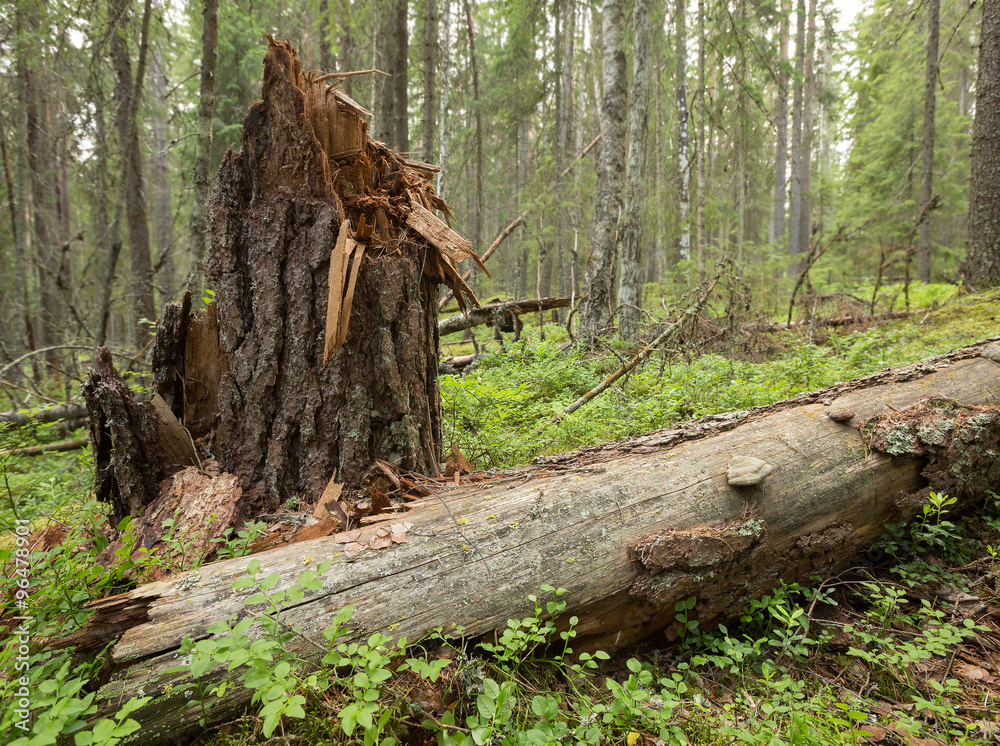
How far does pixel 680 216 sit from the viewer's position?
1234cm

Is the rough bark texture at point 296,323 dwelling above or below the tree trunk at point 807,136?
below

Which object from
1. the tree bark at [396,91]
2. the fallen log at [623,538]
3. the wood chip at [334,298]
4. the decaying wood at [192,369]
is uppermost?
the tree bark at [396,91]

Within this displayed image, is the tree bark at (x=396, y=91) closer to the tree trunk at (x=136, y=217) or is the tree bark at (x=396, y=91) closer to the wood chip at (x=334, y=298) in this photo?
the tree trunk at (x=136, y=217)

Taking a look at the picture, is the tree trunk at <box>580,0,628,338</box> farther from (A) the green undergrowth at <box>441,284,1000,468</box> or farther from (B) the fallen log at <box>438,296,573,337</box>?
(A) the green undergrowth at <box>441,284,1000,468</box>

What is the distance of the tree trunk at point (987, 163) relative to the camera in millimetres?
7176

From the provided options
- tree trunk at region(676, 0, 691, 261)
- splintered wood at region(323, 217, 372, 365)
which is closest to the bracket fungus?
splintered wood at region(323, 217, 372, 365)

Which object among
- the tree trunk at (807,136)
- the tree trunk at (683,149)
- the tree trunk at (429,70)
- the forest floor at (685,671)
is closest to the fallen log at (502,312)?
the forest floor at (685,671)

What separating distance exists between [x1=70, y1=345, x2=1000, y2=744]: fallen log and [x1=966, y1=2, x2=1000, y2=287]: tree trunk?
678cm

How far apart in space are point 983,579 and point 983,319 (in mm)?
5630

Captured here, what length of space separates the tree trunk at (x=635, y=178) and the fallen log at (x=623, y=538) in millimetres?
4474

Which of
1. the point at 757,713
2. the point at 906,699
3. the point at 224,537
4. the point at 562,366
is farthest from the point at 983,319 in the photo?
the point at 224,537

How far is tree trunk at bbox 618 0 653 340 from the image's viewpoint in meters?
7.30

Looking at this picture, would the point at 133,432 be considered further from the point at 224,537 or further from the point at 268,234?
the point at 268,234

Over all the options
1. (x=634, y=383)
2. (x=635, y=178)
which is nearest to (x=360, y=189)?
(x=634, y=383)
